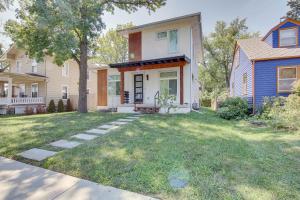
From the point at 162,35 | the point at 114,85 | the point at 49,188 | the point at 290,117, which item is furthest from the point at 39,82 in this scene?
the point at 290,117

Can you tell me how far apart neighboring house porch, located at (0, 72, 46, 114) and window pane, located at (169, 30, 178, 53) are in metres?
13.6

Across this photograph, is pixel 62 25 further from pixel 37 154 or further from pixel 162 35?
pixel 37 154

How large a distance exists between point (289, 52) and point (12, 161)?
1450 centimetres

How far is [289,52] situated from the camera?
10.7 meters

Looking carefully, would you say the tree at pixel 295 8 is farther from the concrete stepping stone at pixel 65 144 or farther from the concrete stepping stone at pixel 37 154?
the concrete stepping stone at pixel 37 154

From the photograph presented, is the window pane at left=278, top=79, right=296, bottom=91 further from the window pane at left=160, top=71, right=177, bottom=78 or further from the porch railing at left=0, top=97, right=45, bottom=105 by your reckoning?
the porch railing at left=0, top=97, right=45, bottom=105

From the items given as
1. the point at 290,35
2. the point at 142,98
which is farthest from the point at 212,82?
the point at 142,98

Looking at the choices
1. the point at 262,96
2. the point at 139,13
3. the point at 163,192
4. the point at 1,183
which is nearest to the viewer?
the point at 163,192

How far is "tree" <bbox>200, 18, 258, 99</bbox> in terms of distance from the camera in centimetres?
2741

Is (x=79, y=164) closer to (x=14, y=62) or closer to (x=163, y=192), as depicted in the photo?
(x=163, y=192)

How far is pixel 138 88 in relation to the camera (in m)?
12.5

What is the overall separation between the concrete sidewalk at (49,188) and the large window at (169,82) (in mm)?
8951

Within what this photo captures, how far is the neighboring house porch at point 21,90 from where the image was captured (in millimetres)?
14891

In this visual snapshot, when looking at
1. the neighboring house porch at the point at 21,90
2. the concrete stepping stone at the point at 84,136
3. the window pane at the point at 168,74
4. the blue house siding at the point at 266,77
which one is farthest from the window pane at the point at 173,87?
the neighboring house porch at the point at 21,90
